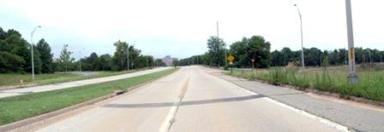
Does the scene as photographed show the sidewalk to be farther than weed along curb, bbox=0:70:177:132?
No

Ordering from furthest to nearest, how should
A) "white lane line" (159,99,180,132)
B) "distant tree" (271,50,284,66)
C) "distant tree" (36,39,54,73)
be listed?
1. "distant tree" (271,50,284,66)
2. "distant tree" (36,39,54,73)
3. "white lane line" (159,99,180,132)

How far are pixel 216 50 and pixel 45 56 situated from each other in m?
51.2

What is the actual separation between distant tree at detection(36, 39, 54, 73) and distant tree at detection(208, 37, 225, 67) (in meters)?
48.7

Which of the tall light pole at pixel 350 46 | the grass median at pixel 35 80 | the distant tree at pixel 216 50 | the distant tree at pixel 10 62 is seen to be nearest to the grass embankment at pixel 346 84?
the tall light pole at pixel 350 46

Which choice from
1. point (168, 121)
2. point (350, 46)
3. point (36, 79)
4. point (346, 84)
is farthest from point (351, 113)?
point (36, 79)

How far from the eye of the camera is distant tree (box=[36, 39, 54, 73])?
165 m

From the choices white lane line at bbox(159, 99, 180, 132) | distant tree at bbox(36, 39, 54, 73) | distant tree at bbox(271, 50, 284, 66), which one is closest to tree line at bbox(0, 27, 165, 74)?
distant tree at bbox(36, 39, 54, 73)

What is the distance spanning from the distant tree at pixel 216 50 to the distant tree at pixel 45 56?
1917 inches

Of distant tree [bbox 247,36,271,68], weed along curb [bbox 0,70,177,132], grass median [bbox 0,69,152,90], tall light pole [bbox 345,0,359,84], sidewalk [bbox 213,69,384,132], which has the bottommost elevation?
weed along curb [bbox 0,70,177,132]

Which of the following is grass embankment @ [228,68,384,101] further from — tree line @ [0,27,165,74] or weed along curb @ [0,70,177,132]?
tree line @ [0,27,165,74]

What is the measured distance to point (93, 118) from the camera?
56.0 feet

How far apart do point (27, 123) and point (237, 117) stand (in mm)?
6067

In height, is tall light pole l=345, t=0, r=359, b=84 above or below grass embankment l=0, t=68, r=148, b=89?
above

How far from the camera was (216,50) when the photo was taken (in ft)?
547
